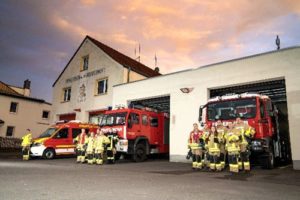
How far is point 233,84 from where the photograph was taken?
555 inches

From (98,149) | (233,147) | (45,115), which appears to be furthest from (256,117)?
(45,115)

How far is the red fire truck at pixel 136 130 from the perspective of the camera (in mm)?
14180

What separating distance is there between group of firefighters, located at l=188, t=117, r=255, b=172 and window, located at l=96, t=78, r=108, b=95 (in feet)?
38.8

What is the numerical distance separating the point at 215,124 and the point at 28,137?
1116cm

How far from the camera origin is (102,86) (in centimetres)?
2252

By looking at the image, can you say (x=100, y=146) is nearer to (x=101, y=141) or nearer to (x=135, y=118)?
(x=101, y=141)

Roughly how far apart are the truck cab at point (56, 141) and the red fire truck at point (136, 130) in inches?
145

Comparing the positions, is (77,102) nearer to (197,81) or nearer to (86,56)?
(86,56)

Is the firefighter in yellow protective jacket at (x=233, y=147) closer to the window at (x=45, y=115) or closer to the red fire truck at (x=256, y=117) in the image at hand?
the red fire truck at (x=256, y=117)

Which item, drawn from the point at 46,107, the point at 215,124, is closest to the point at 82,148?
the point at 215,124

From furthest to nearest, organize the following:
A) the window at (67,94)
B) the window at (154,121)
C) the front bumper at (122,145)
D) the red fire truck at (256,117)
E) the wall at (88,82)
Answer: the window at (67,94) → the wall at (88,82) → the window at (154,121) → the front bumper at (122,145) → the red fire truck at (256,117)

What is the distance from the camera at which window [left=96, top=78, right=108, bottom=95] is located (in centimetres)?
2220

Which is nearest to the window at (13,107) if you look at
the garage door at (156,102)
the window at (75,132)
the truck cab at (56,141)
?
the truck cab at (56,141)

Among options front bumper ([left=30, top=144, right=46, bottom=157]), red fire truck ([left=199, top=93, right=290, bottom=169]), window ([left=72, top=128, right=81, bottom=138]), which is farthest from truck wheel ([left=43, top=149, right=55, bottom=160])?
red fire truck ([left=199, top=93, right=290, bottom=169])
